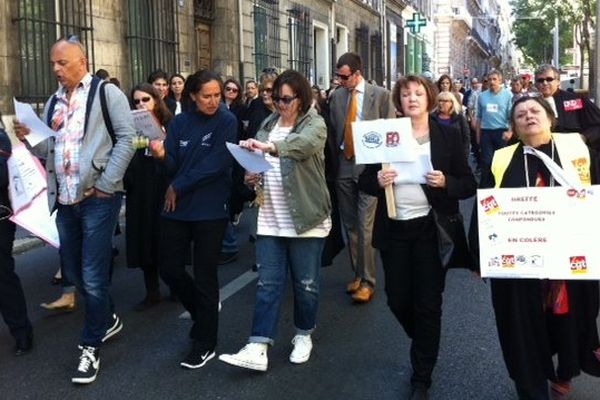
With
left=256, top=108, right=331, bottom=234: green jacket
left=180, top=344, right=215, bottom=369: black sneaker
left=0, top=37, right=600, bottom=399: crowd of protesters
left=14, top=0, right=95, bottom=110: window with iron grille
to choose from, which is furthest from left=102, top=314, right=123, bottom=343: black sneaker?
left=14, top=0, right=95, bottom=110: window with iron grille

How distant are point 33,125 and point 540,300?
2.93 m

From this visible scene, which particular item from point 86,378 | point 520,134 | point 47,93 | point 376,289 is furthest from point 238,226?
point 520,134

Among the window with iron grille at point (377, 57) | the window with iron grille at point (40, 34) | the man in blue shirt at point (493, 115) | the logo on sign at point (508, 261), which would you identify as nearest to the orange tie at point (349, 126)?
the logo on sign at point (508, 261)

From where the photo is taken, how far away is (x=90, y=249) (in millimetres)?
4270

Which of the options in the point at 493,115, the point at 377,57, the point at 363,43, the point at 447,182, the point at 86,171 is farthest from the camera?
the point at 377,57

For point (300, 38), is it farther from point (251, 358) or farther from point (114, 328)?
point (251, 358)

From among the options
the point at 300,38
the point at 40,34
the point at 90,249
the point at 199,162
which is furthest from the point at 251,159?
the point at 300,38

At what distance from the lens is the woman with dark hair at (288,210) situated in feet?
13.9

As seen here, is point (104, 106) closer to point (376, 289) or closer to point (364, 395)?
point (364, 395)

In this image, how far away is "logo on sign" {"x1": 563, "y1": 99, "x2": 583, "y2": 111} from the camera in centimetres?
674

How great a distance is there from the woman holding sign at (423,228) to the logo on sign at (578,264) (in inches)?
26.1

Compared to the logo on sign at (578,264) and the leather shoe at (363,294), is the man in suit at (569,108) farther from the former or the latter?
the logo on sign at (578,264)

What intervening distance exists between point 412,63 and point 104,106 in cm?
4159

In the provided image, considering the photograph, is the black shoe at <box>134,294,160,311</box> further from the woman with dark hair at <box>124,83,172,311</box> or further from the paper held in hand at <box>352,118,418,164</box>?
the paper held in hand at <box>352,118,418,164</box>
